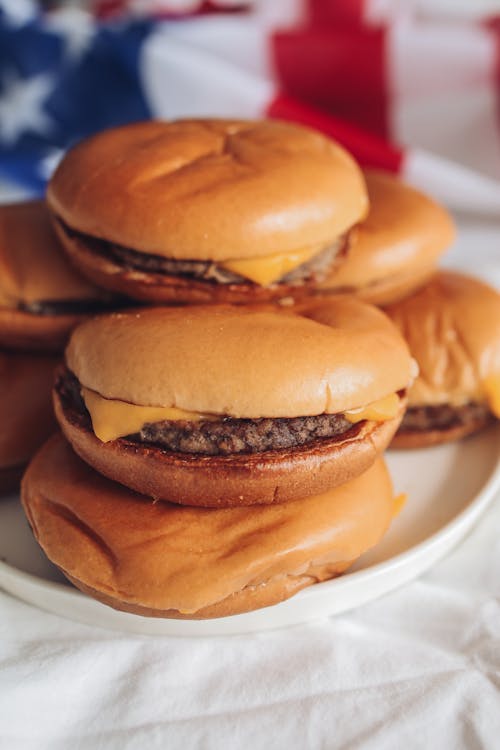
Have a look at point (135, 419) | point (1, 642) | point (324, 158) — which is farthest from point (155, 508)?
point (324, 158)

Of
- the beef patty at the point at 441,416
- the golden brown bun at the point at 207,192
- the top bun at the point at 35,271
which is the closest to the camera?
the golden brown bun at the point at 207,192

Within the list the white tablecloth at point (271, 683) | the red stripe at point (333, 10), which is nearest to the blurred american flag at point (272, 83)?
the red stripe at point (333, 10)

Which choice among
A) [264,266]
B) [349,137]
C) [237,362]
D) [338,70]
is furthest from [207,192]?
[338,70]

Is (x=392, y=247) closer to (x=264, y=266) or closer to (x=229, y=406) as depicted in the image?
(x=264, y=266)

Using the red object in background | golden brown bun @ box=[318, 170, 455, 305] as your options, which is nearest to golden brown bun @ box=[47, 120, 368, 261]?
golden brown bun @ box=[318, 170, 455, 305]

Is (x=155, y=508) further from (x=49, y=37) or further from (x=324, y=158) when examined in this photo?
(x=49, y=37)

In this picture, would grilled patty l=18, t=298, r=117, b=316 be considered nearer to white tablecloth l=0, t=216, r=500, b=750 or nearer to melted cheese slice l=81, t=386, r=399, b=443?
melted cheese slice l=81, t=386, r=399, b=443

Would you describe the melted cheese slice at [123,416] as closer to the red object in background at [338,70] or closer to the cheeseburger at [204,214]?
the cheeseburger at [204,214]
